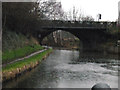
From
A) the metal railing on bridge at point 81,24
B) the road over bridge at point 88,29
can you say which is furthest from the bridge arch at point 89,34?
the metal railing on bridge at point 81,24

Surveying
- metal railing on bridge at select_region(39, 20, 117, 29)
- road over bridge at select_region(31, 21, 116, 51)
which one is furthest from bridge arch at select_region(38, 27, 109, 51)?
metal railing on bridge at select_region(39, 20, 117, 29)

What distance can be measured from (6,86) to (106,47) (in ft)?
158

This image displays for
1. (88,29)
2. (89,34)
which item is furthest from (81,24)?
(89,34)

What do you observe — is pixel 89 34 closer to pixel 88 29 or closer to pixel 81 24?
pixel 88 29

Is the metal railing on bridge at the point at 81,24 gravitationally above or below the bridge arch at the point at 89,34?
above

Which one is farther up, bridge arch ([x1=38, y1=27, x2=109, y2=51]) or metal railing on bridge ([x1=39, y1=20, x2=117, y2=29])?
metal railing on bridge ([x1=39, y1=20, x2=117, y2=29])

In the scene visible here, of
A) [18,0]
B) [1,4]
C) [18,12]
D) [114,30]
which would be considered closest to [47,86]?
[1,4]

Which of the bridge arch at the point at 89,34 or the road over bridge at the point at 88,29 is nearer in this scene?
the road over bridge at the point at 88,29

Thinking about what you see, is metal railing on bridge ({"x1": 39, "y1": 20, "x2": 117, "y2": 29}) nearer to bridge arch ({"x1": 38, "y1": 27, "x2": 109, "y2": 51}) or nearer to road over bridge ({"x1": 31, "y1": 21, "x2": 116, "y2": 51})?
road over bridge ({"x1": 31, "y1": 21, "x2": 116, "y2": 51})

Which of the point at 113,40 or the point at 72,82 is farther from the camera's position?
the point at 113,40

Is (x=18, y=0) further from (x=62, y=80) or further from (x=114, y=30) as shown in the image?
(x=114, y=30)

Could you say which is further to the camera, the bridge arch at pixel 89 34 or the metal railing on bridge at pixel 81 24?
the bridge arch at pixel 89 34

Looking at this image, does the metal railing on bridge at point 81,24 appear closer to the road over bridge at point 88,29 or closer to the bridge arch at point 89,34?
the road over bridge at point 88,29

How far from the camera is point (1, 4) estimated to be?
945 inches
